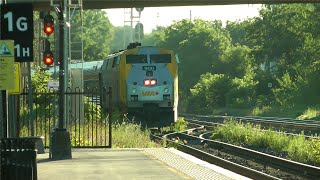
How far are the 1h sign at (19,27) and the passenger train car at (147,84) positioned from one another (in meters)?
19.1

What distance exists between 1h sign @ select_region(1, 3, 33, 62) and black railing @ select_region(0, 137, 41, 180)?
268 centimetres

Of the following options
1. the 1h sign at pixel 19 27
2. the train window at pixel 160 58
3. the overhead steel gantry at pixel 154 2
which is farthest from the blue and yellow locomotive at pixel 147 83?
the 1h sign at pixel 19 27

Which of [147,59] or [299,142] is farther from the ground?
[147,59]

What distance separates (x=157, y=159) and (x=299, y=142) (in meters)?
7.09

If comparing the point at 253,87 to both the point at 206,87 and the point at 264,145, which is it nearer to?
the point at 206,87

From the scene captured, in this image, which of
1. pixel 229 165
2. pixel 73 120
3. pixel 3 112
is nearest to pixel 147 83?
pixel 73 120

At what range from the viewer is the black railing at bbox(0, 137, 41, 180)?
1127cm

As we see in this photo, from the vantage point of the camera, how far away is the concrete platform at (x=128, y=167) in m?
14.7

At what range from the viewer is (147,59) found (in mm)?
34250

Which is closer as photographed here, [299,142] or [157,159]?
[157,159]

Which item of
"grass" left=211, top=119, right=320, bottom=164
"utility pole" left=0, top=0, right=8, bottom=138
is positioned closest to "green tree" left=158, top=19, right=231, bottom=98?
"grass" left=211, top=119, right=320, bottom=164

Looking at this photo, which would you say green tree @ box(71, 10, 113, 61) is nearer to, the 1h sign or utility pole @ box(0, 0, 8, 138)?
the 1h sign

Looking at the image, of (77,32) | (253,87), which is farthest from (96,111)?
(77,32)

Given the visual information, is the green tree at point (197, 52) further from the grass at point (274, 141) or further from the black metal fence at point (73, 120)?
the grass at point (274, 141)
